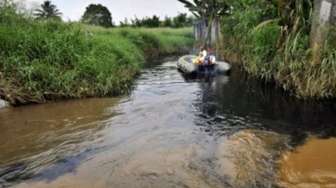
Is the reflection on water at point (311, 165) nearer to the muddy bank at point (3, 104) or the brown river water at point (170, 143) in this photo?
the brown river water at point (170, 143)

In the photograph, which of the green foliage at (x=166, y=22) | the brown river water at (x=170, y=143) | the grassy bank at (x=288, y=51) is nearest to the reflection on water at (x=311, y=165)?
the brown river water at (x=170, y=143)

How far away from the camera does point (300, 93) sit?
894 cm

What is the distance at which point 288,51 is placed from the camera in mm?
9320

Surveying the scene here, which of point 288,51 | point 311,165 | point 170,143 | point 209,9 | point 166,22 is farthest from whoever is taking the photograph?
point 166,22

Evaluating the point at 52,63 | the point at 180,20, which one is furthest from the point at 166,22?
the point at 52,63

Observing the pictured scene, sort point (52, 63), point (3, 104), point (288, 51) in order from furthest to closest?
1. point (52, 63)
2. point (288, 51)
3. point (3, 104)

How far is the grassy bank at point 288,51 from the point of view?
8.36 m

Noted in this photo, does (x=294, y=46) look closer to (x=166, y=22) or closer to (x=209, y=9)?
A: (x=209, y=9)

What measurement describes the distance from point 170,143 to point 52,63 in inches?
188

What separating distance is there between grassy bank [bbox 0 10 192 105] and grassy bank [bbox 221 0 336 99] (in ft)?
14.0

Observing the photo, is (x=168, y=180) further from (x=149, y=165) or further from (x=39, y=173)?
(x=39, y=173)

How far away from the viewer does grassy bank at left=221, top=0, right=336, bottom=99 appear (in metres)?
8.36

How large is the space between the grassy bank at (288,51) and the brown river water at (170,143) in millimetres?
511

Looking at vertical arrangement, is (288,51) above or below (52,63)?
above
